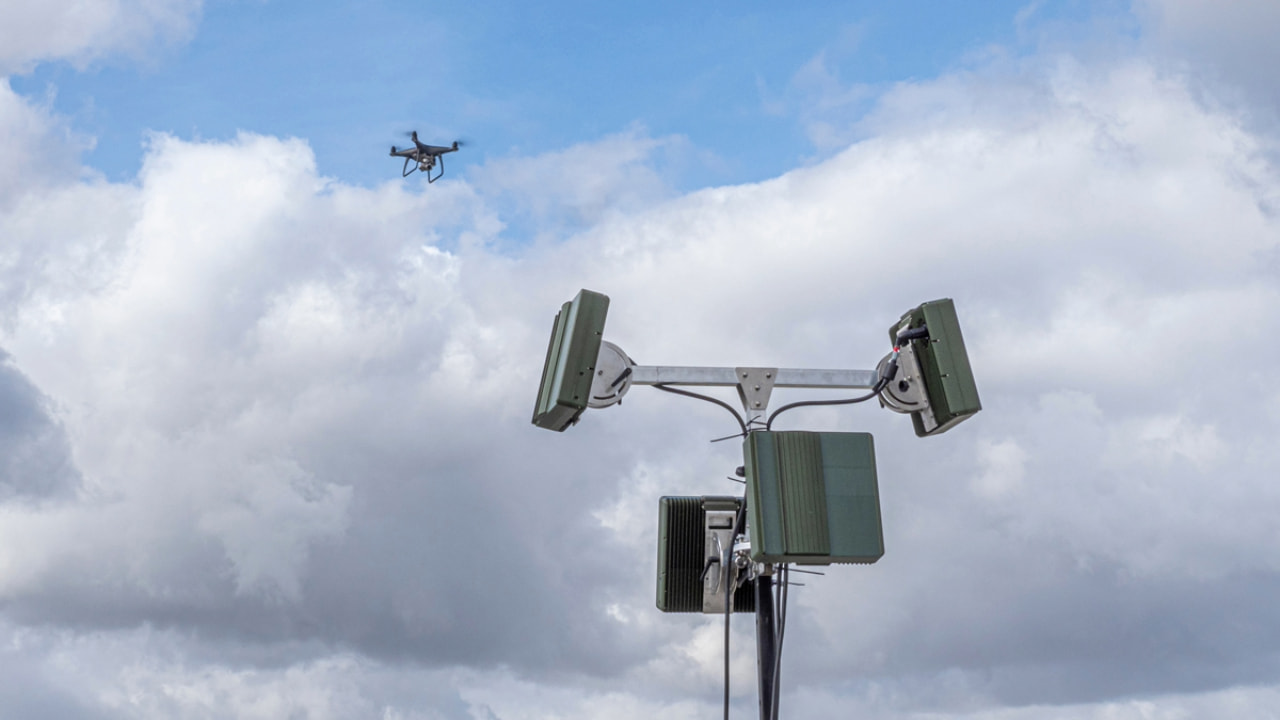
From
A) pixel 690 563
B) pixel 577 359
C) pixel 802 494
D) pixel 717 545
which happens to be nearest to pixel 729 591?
pixel 717 545

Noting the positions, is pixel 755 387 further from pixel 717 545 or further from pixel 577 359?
pixel 717 545

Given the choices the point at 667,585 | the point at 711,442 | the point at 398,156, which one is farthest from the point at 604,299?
the point at 398,156

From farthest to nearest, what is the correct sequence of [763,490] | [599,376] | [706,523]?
[706,523] < [599,376] < [763,490]

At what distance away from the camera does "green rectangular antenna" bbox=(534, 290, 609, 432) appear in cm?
1120

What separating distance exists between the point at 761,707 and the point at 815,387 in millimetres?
2860

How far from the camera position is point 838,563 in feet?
35.2

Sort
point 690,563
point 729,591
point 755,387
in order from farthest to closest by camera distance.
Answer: point 690,563
point 729,591
point 755,387

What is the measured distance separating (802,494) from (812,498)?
90 mm

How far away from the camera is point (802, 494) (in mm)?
10711

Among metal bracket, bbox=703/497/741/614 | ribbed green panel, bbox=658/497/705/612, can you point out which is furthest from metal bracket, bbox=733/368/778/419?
ribbed green panel, bbox=658/497/705/612

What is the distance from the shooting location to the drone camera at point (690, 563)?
12992 millimetres

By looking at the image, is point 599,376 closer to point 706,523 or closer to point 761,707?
point 706,523

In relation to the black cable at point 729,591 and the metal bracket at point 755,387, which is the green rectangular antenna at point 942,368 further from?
the black cable at point 729,591

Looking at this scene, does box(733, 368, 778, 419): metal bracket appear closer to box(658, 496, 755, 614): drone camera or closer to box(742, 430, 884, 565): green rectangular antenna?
box(742, 430, 884, 565): green rectangular antenna
